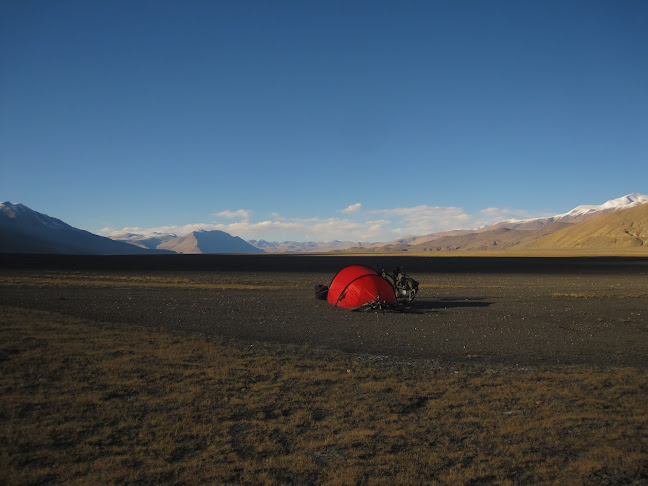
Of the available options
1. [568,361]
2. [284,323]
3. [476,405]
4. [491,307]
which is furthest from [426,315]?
[476,405]

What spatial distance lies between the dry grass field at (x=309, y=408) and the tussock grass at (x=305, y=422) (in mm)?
26

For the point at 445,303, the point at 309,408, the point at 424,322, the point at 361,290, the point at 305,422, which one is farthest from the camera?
the point at 445,303

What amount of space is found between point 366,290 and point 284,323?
15.7 feet

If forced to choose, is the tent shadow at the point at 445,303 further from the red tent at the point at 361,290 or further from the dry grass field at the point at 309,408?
the dry grass field at the point at 309,408

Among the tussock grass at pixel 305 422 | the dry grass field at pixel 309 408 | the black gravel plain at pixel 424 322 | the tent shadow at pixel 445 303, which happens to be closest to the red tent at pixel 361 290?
the black gravel plain at pixel 424 322

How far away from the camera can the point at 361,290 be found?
19.2 meters

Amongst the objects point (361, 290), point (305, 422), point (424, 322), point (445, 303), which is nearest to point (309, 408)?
point (305, 422)

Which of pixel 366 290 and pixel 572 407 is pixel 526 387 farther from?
pixel 366 290

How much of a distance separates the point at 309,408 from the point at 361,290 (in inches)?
481

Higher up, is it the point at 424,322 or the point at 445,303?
the point at 445,303

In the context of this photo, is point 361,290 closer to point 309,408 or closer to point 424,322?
point 424,322

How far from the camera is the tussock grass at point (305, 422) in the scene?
506 centimetres

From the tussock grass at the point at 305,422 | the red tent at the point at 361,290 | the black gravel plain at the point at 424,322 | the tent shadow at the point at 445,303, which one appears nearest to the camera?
the tussock grass at the point at 305,422

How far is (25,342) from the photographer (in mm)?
10820
